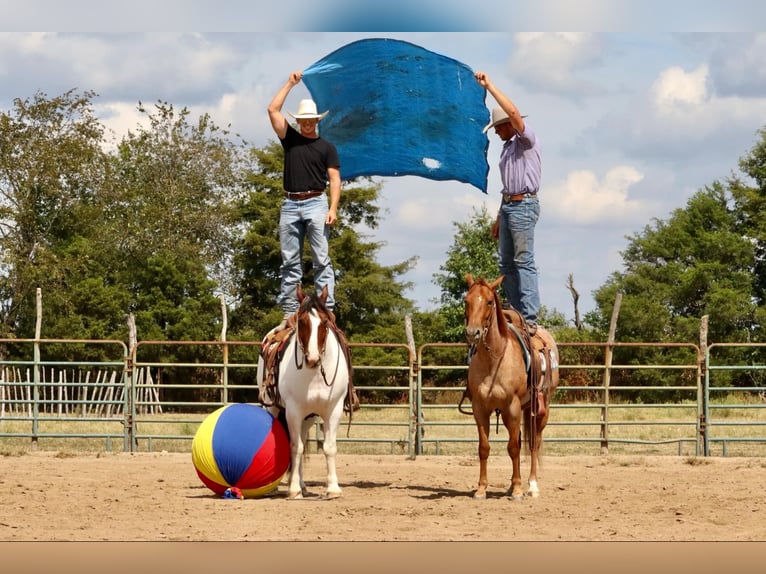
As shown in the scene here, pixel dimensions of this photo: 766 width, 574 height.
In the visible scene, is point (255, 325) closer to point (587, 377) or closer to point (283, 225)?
point (587, 377)

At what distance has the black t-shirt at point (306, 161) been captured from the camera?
8.43 m

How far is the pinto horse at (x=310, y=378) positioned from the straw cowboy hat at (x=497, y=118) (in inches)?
69.5

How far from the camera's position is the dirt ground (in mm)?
6371

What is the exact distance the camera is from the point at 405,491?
902cm

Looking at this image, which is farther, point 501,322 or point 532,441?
point 532,441

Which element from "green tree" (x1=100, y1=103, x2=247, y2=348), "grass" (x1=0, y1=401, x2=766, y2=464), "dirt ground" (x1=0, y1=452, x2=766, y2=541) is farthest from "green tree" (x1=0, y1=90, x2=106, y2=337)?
"dirt ground" (x1=0, y1=452, x2=766, y2=541)

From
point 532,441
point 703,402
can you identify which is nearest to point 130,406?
point 532,441

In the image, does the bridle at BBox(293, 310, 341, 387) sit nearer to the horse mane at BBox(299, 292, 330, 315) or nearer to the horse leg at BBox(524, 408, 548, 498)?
the horse mane at BBox(299, 292, 330, 315)

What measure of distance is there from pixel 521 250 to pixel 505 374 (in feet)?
3.20

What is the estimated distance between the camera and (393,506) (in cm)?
→ 782

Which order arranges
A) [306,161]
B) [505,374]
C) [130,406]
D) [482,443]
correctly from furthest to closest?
[130,406], [306,161], [482,443], [505,374]

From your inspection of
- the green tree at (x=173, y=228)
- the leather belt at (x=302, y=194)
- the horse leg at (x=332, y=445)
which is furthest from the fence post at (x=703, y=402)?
the green tree at (x=173, y=228)

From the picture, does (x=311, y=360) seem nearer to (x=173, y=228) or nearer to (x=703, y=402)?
(x=703, y=402)

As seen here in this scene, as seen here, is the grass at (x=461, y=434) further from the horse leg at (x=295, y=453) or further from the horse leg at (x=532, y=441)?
the horse leg at (x=295, y=453)
